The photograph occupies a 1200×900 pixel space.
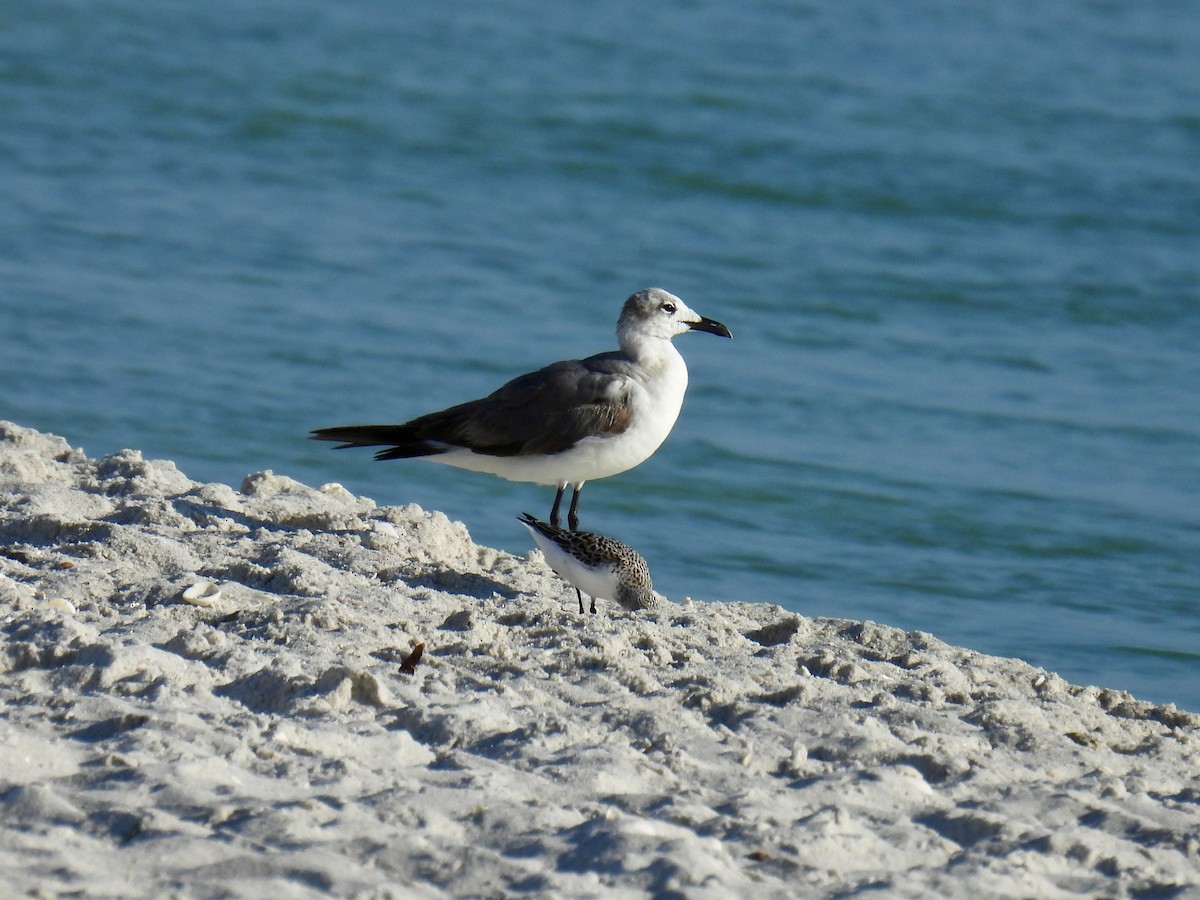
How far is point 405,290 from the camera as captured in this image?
12.9 meters

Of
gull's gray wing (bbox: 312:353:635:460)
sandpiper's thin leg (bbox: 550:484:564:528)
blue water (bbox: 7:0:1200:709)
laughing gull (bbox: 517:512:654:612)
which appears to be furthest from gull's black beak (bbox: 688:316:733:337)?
laughing gull (bbox: 517:512:654:612)

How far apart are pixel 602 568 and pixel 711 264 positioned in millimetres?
8369

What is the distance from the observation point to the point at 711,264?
14203 millimetres

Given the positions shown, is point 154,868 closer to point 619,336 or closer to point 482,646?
point 482,646

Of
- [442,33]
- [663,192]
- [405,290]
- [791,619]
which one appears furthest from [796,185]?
[791,619]

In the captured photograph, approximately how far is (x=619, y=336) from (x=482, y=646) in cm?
244

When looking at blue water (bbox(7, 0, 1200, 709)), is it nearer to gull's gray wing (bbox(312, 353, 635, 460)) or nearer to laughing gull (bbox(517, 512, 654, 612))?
gull's gray wing (bbox(312, 353, 635, 460))

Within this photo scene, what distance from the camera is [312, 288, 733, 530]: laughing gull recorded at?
7.05 m

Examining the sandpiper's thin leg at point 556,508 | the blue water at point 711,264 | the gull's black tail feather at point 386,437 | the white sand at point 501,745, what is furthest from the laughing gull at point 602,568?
the blue water at point 711,264

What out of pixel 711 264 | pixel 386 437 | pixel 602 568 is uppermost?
pixel 711 264

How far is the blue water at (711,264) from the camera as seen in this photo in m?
9.12

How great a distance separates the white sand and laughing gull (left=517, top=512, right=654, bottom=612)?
0.31ft

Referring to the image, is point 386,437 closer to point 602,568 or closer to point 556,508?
point 556,508

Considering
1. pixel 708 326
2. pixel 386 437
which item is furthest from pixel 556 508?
pixel 708 326
